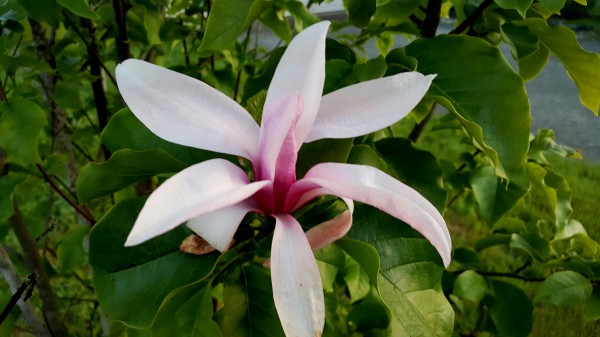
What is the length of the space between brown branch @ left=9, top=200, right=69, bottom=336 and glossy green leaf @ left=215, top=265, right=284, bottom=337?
578mm

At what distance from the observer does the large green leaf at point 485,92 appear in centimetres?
58

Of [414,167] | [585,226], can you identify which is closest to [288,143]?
[414,167]

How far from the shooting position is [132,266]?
22.2 inches

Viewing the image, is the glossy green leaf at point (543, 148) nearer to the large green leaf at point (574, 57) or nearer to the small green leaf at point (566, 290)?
the small green leaf at point (566, 290)

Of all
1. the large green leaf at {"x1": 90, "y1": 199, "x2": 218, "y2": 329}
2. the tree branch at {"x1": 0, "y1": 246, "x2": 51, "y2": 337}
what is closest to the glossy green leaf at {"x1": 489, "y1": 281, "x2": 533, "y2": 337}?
the large green leaf at {"x1": 90, "y1": 199, "x2": 218, "y2": 329}

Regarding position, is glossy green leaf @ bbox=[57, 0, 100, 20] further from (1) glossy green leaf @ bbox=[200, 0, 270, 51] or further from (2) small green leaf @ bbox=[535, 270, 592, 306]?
(2) small green leaf @ bbox=[535, 270, 592, 306]

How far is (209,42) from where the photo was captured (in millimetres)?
626

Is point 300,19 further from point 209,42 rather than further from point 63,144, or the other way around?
point 63,144

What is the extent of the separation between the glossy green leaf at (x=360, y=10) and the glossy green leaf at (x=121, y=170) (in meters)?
0.30

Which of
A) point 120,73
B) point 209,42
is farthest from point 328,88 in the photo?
point 120,73

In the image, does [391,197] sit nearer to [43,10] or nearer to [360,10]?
[360,10]

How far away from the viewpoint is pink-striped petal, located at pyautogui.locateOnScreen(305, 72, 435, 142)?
0.45m

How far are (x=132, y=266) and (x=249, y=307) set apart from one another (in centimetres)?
14

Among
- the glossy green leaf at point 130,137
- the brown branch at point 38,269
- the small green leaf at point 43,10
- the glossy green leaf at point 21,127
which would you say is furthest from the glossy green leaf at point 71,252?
the glossy green leaf at point 130,137
